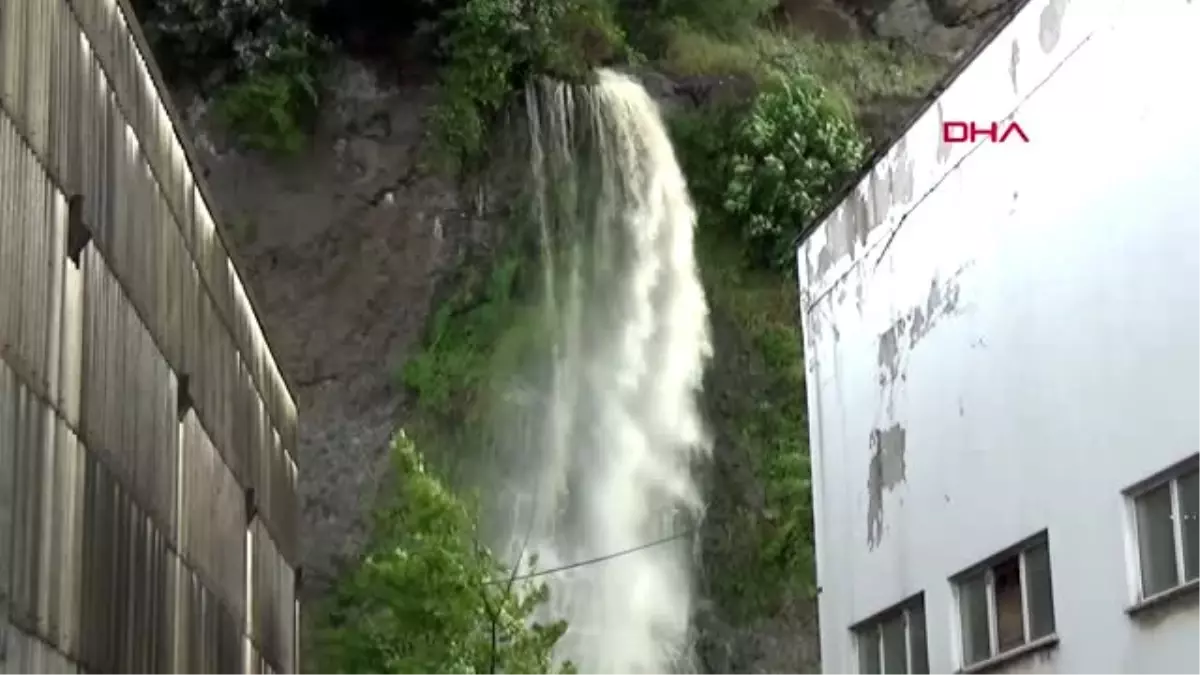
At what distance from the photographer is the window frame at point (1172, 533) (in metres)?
10.6

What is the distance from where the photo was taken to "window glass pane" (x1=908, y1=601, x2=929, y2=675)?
599 inches

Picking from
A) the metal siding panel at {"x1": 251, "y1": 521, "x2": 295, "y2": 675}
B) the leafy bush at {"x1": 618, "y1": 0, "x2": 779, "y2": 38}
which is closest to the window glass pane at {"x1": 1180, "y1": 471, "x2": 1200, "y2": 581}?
the metal siding panel at {"x1": 251, "y1": 521, "x2": 295, "y2": 675}

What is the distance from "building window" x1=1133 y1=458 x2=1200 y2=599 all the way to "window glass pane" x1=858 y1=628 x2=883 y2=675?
225 inches

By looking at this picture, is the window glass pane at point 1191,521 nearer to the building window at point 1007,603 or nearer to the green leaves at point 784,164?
the building window at point 1007,603

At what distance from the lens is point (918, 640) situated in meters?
15.4

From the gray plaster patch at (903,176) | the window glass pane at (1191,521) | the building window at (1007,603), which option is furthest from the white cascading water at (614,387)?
the window glass pane at (1191,521)

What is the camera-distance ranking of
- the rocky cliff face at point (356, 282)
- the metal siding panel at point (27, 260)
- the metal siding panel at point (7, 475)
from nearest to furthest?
the metal siding panel at point (7, 475)
the metal siding panel at point (27, 260)
the rocky cliff face at point (356, 282)

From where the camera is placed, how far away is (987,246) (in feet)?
45.2

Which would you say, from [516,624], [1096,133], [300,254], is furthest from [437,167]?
[1096,133]

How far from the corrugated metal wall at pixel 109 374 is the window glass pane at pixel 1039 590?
22.8 feet

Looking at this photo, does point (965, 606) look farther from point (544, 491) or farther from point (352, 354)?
point (352, 354)

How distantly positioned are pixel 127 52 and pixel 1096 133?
293 inches

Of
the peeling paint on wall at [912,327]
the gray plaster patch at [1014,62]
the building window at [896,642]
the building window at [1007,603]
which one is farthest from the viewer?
the building window at [896,642]

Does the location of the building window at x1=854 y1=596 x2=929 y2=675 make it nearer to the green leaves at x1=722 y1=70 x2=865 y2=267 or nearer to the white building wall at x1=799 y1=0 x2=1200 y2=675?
the white building wall at x1=799 y1=0 x2=1200 y2=675
